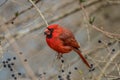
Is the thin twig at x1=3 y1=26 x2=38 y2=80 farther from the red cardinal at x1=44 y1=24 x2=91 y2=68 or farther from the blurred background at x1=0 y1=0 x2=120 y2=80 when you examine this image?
the red cardinal at x1=44 y1=24 x2=91 y2=68

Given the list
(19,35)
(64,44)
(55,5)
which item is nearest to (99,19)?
(55,5)

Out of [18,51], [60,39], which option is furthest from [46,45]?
[60,39]

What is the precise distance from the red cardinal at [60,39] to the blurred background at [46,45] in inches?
6.2

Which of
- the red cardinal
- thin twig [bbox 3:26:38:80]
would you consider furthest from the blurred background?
the red cardinal

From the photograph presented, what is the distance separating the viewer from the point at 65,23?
10.4 metres

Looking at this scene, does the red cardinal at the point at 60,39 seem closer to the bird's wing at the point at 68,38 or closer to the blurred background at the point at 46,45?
the bird's wing at the point at 68,38

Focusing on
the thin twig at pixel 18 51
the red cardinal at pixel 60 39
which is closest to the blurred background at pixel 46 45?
the thin twig at pixel 18 51

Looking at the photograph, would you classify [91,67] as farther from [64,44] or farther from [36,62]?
[36,62]

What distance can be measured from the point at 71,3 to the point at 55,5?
3.22 ft

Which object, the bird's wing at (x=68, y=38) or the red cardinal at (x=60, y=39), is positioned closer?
the red cardinal at (x=60, y=39)

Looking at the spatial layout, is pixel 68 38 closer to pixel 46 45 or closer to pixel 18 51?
pixel 18 51

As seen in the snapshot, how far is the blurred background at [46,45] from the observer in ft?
21.2

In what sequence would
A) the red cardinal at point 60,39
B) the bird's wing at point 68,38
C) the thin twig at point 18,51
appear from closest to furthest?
the red cardinal at point 60,39, the bird's wing at point 68,38, the thin twig at point 18,51

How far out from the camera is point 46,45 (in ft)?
33.2
